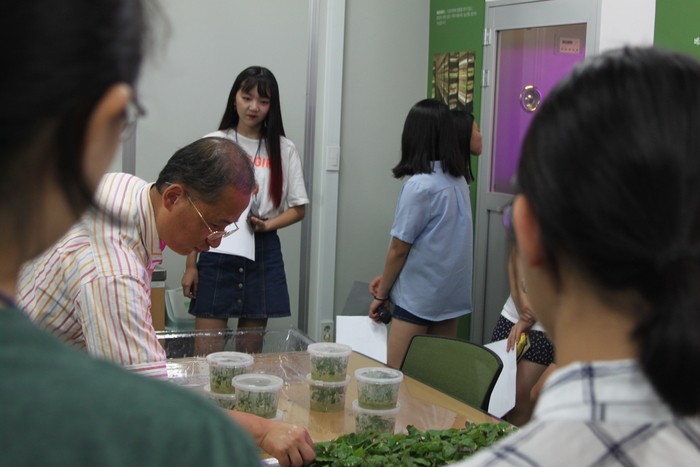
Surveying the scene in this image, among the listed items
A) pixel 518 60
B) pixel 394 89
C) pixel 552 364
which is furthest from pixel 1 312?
pixel 394 89

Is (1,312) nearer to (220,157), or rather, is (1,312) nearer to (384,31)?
(220,157)

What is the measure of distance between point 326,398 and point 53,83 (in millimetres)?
1659

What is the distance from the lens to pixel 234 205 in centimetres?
188

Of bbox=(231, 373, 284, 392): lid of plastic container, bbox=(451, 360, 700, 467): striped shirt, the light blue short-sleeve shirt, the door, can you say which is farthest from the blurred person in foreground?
the door

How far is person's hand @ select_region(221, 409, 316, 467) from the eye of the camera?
150cm

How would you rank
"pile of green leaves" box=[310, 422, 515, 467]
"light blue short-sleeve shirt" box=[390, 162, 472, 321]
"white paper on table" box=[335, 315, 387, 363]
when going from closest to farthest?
"pile of green leaves" box=[310, 422, 515, 467]
"white paper on table" box=[335, 315, 387, 363]
"light blue short-sleeve shirt" box=[390, 162, 472, 321]

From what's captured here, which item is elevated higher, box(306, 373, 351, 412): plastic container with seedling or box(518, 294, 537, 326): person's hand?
box(518, 294, 537, 326): person's hand

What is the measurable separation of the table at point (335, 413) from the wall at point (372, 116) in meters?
2.25

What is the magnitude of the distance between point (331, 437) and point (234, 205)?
2.28 feet

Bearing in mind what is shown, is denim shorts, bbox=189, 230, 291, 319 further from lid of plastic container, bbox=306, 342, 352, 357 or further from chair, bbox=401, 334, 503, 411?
lid of plastic container, bbox=306, 342, 352, 357

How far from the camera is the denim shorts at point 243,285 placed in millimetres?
3270

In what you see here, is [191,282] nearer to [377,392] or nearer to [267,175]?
[267,175]

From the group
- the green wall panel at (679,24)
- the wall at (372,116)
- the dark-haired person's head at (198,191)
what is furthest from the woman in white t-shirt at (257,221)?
the green wall panel at (679,24)

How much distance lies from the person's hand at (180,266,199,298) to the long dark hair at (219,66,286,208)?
0.55 m
